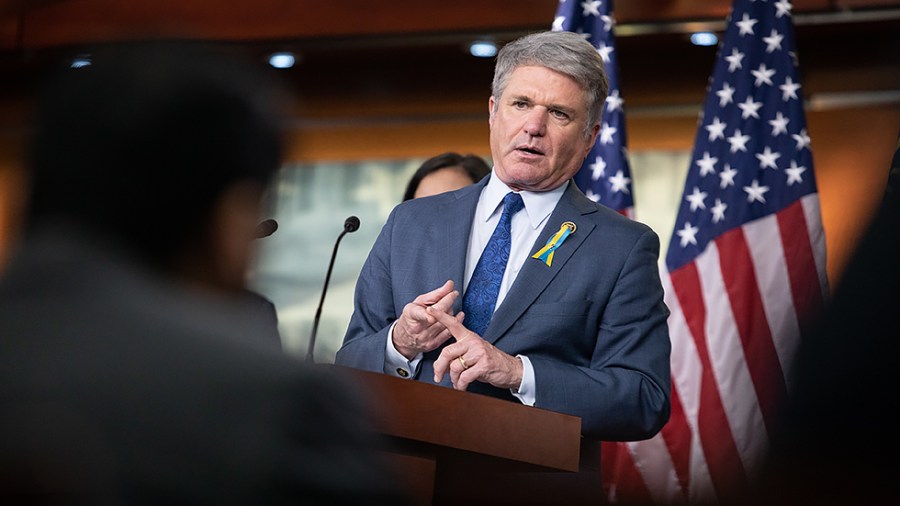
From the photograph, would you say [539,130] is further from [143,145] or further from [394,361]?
[143,145]

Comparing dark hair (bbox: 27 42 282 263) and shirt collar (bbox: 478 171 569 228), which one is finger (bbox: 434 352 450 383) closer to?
shirt collar (bbox: 478 171 569 228)

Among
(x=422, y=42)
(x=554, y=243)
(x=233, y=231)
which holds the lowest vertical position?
(x=233, y=231)

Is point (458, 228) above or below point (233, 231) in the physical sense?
above

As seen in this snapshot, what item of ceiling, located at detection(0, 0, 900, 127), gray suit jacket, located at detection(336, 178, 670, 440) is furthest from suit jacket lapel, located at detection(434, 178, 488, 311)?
ceiling, located at detection(0, 0, 900, 127)

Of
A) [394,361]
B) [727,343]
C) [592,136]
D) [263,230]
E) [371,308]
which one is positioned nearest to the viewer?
[263,230]

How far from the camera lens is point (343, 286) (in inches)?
300

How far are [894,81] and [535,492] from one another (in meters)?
5.26

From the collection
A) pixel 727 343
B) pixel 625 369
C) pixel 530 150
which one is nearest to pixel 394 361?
pixel 625 369

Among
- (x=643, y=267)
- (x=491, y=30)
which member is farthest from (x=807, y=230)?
(x=491, y=30)

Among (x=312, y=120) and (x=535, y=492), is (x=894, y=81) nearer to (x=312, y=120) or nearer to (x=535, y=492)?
(x=312, y=120)

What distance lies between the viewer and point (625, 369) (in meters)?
2.69

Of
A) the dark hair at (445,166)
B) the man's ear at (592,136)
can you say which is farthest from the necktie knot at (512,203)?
the dark hair at (445,166)

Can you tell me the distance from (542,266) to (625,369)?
0.99 feet

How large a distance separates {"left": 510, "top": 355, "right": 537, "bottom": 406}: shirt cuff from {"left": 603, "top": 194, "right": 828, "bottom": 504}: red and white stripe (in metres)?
2.13
